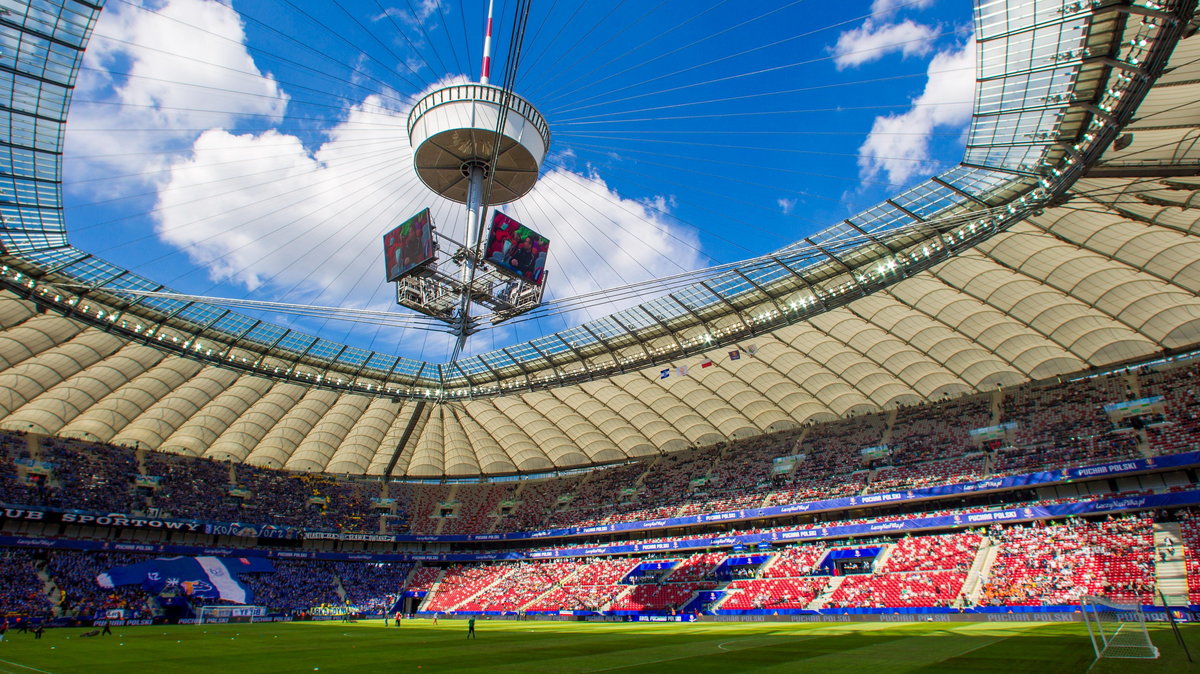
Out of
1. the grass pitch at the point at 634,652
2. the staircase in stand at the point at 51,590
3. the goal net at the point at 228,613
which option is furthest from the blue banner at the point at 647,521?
the grass pitch at the point at 634,652

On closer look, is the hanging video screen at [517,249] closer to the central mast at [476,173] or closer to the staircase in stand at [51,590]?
the central mast at [476,173]

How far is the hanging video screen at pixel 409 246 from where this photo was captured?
3278 cm

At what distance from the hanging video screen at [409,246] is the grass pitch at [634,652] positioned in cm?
1804

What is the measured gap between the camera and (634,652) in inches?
975

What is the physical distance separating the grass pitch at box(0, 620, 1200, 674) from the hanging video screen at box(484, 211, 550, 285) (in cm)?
1785

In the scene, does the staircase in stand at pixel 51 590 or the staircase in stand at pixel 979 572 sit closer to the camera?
the staircase in stand at pixel 979 572

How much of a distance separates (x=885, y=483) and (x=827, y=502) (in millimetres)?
4692

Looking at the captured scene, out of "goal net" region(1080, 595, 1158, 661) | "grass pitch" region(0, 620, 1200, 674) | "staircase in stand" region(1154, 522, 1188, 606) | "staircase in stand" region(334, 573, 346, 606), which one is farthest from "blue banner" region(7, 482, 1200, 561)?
"goal net" region(1080, 595, 1158, 661)

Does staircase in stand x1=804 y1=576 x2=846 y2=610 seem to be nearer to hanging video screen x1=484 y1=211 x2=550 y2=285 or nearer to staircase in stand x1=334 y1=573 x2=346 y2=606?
hanging video screen x1=484 y1=211 x2=550 y2=285

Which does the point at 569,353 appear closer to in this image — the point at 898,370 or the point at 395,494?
the point at 898,370

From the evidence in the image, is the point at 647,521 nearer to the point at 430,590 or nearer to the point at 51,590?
the point at 430,590

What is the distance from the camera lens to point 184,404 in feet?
176

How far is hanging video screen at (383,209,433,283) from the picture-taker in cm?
3278

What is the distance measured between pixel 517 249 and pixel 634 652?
19676 mm
